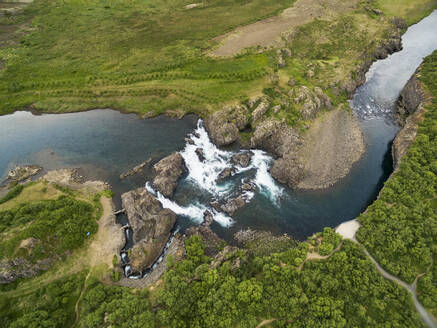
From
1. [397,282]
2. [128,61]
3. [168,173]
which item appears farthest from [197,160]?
[128,61]

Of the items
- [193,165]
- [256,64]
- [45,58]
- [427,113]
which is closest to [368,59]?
[427,113]

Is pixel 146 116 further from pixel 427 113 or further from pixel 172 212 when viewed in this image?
pixel 427 113

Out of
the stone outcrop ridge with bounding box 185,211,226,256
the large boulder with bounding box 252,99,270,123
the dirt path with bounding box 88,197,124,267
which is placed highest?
the large boulder with bounding box 252,99,270,123

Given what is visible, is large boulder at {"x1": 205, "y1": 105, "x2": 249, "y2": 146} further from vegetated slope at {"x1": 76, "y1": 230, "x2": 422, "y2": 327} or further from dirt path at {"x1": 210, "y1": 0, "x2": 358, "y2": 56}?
dirt path at {"x1": 210, "y1": 0, "x2": 358, "y2": 56}

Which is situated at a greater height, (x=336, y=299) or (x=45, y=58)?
(x=45, y=58)

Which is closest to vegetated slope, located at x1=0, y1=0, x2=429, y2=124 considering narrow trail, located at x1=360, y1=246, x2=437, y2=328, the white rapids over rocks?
the white rapids over rocks

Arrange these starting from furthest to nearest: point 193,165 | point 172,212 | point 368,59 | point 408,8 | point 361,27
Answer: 1. point 408,8
2. point 361,27
3. point 368,59
4. point 193,165
5. point 172,212
